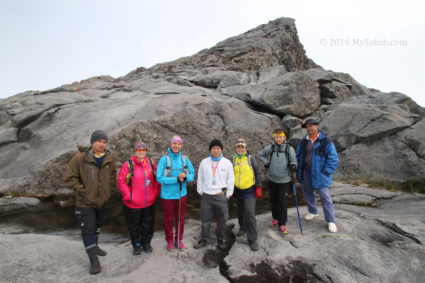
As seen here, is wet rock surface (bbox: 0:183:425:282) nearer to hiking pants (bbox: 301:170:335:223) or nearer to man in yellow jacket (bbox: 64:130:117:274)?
hiking pants (bbox: 301:170:335:223)

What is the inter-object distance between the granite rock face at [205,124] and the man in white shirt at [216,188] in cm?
820

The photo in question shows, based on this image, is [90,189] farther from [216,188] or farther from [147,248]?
[216,188]

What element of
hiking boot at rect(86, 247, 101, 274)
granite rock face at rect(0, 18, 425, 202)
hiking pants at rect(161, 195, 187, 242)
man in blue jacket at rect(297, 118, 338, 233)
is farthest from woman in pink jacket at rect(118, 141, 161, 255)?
granite rock face at rect(0, 18, 425, 202)

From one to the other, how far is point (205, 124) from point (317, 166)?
9442 mm

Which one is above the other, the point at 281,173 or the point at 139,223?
the point at 281,173

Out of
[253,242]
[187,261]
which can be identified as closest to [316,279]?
[253,242]

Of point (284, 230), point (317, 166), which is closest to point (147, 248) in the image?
point (284, 230)

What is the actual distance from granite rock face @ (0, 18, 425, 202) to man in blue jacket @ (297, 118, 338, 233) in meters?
8.01

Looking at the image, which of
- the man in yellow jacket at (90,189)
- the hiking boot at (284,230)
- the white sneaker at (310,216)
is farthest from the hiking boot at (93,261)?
the white sneaker at (310,216)

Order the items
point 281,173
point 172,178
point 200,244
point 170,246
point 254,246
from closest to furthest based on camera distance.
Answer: point 172,178 → point 254,246 → point 170,246 → point 200,244 → point 281,173

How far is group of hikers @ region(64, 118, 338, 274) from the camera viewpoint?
17.1ft

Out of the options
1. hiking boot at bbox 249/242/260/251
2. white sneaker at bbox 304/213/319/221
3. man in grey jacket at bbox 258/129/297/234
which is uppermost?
man in grey jacket at bbox 258/129/297/234

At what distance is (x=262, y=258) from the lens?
564cm

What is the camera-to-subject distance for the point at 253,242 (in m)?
6.14
